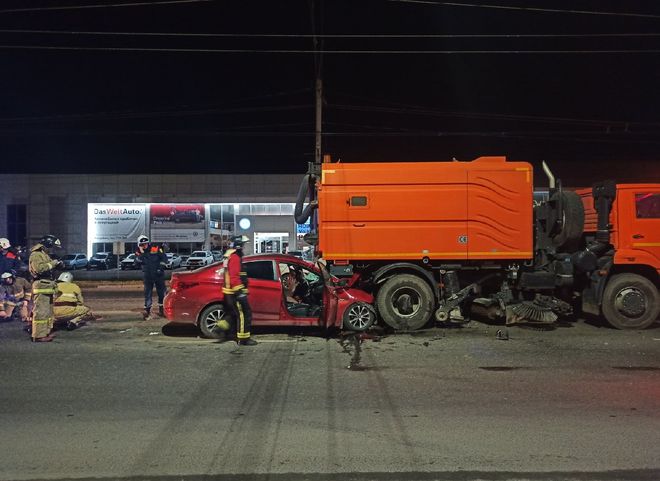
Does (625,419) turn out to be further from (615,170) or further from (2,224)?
(2,224)

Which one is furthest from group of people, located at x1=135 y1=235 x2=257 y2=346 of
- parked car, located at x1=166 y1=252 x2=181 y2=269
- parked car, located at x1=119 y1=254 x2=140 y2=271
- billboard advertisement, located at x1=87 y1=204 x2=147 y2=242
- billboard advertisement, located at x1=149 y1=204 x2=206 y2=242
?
billboard advertisement, located at x1=87 y1=204 x2=147 y2=242

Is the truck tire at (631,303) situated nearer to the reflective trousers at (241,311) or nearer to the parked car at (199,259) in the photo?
the reflective trousers at (241,311)

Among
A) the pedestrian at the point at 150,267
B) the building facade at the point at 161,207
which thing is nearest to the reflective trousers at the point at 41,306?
the pedestrian at the point at 150,267

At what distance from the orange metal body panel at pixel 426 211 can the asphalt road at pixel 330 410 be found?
67.5 inches

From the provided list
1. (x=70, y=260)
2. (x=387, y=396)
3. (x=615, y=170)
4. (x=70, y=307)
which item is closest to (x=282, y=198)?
(x=70, y=260)

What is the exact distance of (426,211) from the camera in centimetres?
937

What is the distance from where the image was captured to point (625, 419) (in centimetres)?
484

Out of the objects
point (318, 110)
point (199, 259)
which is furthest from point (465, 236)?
point (199, 259)

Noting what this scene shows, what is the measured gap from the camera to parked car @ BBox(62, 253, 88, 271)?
1654 inches

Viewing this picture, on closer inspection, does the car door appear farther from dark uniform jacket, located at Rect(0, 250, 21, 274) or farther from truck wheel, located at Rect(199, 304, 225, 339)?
dark uniform jacket, located at Rect(0, 250, 21, 274)

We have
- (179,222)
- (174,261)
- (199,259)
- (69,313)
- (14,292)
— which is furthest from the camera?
(179,222)

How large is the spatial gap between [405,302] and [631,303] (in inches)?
161

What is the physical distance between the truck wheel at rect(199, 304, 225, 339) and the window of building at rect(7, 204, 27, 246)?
155 feet

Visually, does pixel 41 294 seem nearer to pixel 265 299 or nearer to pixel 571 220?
pixel 265 299
